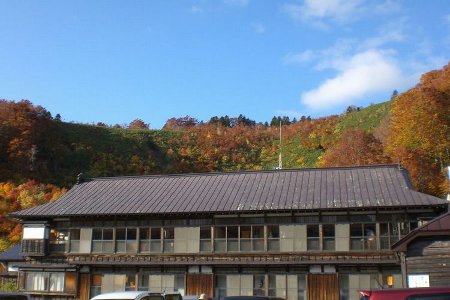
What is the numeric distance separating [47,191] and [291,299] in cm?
3473

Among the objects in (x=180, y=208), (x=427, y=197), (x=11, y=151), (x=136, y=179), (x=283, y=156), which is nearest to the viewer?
(x=427, y=197)

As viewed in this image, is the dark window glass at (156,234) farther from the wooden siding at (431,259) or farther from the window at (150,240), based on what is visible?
the wooden siding at (431,259)

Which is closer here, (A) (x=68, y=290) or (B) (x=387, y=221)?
(B) (x=387, y=221)

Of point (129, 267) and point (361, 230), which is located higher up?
point (361, 230)

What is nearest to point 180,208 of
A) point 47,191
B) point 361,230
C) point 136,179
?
point 136,179

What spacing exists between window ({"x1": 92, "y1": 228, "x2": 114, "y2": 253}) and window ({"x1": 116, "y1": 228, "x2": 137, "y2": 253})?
458mm

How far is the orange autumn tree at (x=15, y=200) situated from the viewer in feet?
155

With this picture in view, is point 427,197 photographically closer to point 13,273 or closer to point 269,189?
point 269,189

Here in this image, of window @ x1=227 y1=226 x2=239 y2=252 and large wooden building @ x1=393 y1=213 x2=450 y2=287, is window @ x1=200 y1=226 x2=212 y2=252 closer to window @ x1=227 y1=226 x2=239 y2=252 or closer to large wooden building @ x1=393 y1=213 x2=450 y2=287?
window @ x1=227 y1=226 x2=239 y2=252

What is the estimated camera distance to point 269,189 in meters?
33.3

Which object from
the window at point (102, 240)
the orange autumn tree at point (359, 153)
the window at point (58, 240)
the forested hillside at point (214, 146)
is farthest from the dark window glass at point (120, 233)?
the orange autumn tree at point (359, 153)

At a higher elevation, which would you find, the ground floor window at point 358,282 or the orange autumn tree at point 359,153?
the orange autumn tree at point 359,153

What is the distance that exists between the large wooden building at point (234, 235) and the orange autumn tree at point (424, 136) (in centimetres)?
1696

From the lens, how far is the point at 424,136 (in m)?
51.8
